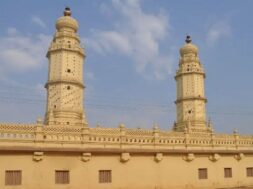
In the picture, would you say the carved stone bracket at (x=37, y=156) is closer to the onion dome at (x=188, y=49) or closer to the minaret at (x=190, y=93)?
the minaret at (x=190, y=93)

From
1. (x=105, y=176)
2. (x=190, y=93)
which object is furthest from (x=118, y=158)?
(x=190, y=93)

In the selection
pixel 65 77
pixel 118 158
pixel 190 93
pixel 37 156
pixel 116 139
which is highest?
pixel 65 77

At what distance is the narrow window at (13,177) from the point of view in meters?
16.6

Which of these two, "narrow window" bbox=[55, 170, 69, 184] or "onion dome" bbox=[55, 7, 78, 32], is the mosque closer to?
"narrow window" bbox=[55, 170, 69, 184]

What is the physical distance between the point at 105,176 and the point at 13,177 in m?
5.15

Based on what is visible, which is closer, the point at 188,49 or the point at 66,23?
the point at 66,23

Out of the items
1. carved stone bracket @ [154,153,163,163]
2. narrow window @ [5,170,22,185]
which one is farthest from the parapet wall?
narrow window @ [5,170,22,185]

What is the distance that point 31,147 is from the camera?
17.0 meters

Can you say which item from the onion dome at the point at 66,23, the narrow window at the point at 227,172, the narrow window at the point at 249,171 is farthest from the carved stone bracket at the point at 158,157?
the onion dome at the point at 66,23

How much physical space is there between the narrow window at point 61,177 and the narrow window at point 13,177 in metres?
1.96

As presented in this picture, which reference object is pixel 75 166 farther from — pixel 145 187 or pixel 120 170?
pixel 145 187

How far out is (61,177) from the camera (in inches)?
701

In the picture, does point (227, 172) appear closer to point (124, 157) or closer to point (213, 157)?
point (213, 157)

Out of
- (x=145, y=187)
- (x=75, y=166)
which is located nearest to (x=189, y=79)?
(x=145, y=187)
